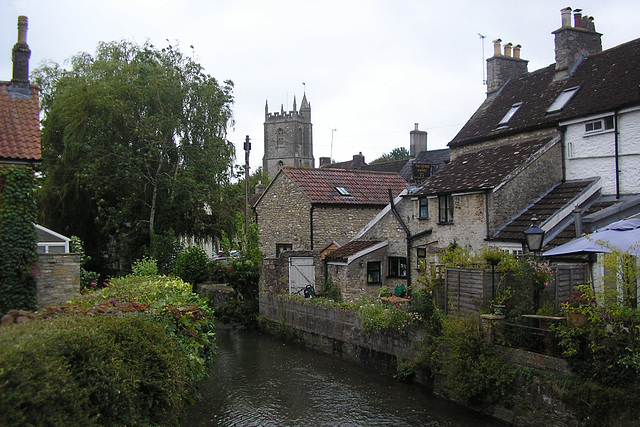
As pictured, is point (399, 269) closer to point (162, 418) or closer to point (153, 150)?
point (153, 150)

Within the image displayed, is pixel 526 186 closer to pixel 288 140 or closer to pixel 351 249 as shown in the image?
pixel 351 249

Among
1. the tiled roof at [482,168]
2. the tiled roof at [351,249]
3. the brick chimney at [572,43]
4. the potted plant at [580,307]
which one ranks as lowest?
the potted plant at [580,307]

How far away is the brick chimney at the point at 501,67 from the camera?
26.5m

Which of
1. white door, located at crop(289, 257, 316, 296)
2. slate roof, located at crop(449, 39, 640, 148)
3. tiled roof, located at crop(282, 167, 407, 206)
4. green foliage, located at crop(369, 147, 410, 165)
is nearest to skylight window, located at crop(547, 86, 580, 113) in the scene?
slate roof, located at crop(449, 39, 640, 148)

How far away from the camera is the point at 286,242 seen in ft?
102

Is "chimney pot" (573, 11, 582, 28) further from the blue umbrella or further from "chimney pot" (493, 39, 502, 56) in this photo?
the blue umbrella

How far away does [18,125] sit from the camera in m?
16.5

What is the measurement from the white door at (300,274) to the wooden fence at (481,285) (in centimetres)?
1094

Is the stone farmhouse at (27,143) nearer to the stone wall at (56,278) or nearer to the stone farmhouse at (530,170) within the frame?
the stone wall at (56,278)

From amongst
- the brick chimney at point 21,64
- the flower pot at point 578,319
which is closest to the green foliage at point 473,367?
the flower pot at point 578,319

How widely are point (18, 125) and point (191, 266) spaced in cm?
1527

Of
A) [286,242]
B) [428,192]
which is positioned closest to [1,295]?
[428,192]

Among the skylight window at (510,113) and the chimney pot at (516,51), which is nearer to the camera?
the skylight window at (510,113)

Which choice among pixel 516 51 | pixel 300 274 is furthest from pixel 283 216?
pixel 516 51
